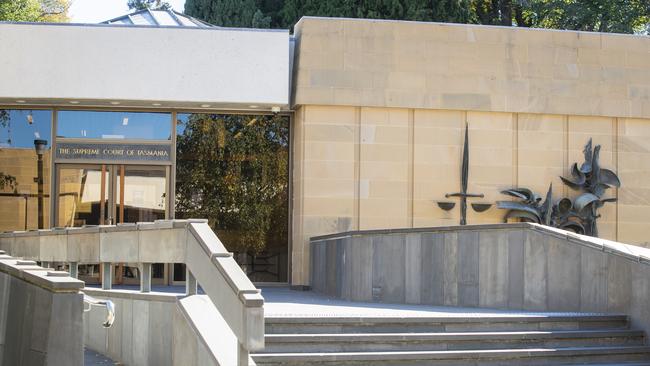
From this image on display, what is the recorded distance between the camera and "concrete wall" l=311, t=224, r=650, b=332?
11961 mm

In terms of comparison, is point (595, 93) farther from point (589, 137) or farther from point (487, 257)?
point (487, 257)

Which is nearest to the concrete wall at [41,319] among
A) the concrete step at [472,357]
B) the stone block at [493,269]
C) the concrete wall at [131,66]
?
the concrete step at [472,357]

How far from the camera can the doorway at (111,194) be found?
19.9m

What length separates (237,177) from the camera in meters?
20.2

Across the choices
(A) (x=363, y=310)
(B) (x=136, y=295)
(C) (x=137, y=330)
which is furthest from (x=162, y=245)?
(A) (x=363, y=310)

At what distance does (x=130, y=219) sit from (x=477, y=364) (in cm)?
1145

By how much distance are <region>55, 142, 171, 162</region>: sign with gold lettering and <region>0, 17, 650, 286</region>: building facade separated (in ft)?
0.09

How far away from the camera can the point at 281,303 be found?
13617 millimetres

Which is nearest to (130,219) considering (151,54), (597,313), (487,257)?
(151,54)

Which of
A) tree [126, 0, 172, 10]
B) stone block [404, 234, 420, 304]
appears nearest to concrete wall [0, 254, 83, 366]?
stone block [404, 234, 420, 304]

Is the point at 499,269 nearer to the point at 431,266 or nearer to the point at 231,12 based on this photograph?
the point at 431,266

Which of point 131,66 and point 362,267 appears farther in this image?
point 131,66

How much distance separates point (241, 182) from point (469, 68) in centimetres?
513

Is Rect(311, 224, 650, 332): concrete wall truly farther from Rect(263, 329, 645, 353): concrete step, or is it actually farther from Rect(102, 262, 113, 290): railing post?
Rect(102, 262, 113, 290): railing post
